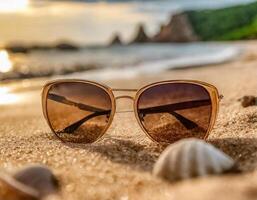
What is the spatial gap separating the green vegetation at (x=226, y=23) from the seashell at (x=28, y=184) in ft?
49.7

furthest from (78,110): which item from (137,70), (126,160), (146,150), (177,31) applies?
(177,31)

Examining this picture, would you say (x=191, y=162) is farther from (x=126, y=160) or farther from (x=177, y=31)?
(x=177, y=31)

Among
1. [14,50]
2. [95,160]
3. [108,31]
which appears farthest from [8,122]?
[108,31]

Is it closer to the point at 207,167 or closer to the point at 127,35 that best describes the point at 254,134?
the point at 207,167

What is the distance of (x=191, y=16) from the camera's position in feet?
80.6

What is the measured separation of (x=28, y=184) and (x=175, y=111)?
3.94 ft

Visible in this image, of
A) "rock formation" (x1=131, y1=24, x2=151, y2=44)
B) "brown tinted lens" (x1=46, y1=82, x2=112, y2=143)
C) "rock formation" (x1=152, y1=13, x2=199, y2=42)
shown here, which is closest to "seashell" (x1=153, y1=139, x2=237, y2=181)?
"brown tinted lens" (x1=46, y1=82, x2=112, y2=143)

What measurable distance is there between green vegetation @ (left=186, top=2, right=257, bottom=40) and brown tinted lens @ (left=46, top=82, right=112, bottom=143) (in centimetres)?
1403

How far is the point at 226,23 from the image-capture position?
20781mm

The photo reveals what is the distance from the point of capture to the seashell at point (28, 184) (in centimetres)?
183

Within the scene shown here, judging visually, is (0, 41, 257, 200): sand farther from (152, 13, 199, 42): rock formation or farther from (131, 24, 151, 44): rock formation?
(152, 13, 199, 42): rock formation

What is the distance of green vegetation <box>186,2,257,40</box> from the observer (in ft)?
61.2

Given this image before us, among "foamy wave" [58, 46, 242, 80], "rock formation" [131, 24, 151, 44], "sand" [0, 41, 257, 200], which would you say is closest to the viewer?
"sand" [0, 41, 257, 200]

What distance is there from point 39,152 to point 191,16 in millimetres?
22458
